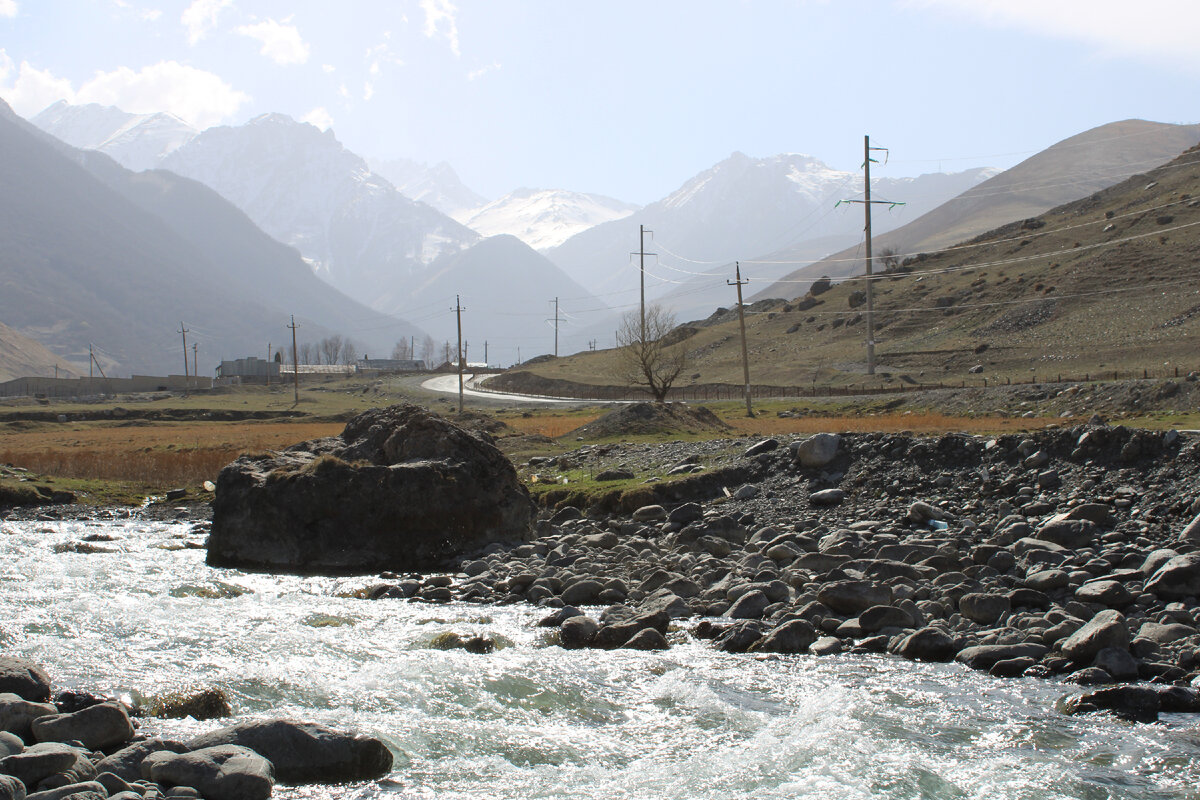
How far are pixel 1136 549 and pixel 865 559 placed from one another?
15.9 ft

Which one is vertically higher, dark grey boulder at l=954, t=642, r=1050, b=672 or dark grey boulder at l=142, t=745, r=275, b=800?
dark grey boulder at l=142, t=745, r=275, b=800

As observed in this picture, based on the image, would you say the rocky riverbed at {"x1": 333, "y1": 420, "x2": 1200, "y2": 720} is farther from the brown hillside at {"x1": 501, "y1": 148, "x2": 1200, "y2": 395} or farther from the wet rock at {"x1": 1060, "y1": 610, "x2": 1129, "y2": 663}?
the brown hillside at {"x1": 501, "y1": 148, "x2": 1200, "y2": 395}

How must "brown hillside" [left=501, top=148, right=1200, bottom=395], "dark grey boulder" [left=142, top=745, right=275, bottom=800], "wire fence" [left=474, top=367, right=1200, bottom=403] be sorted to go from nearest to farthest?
"dark grey boulder" [left=142, top=745, right=275, bottom=800]
"wire fence" [left=474, top=367, right=1200, bottom=403]
"brown hillside" [left=501, top=148, right=1200, bottom=395]

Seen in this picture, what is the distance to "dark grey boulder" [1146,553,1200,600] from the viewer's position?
14625 mm

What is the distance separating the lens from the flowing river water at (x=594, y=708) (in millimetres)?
10062

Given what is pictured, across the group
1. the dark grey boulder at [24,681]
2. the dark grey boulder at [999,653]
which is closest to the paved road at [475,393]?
the dark grey boulder at [999,653]

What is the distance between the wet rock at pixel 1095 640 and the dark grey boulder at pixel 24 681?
13.5 meters

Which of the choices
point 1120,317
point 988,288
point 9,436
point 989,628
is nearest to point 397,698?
point 989,628

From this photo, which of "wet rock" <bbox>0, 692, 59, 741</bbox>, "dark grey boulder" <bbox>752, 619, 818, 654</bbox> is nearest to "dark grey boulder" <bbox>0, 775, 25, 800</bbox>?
"wet rock" <bbox>0, 692, 59, 741</bbox>

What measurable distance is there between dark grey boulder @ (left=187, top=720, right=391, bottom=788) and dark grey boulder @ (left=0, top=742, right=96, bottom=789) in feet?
4.01

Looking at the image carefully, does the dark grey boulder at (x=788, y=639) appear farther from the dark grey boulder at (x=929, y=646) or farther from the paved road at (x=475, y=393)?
the paved road at (x=475, y=393)

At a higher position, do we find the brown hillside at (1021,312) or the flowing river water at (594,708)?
the brown hillside at (1021,312)

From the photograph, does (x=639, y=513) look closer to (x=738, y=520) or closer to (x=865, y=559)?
(x=738, y=520)

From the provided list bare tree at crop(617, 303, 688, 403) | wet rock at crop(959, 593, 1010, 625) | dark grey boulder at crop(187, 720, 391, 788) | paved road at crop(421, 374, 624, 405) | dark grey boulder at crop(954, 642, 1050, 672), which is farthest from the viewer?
paved road at crop(421, 374, 624, 405)
